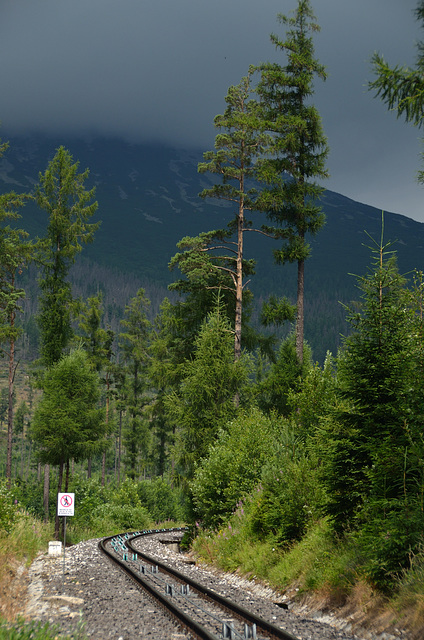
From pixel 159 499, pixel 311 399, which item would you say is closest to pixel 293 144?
pixel 311 399

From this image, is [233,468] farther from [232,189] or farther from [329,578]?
[232,189]

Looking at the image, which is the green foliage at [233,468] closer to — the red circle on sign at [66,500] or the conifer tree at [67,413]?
the red circle on sign at [66,500]

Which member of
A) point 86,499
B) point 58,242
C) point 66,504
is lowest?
point 86,499

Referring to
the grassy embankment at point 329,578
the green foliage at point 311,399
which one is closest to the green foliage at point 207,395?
the green foliage at point 311,399

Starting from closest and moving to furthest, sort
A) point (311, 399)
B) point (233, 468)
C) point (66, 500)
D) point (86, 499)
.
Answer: point (66, 500) < point (311, 399) < point (233, 468) < point (86, 499)

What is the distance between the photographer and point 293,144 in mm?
28875

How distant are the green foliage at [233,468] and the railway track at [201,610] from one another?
4.12m

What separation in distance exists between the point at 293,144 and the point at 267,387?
12.7 metres

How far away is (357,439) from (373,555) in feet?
7.08

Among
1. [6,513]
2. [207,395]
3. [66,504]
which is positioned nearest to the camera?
[66,504]

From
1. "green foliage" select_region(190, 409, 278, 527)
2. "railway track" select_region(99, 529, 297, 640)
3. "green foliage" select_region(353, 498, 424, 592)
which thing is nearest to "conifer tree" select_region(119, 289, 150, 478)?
"green foliage" select_region(190, 409, 278, 527)

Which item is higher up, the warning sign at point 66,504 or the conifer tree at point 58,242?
the conifer tree at point 58,242

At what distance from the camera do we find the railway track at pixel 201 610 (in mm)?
8086

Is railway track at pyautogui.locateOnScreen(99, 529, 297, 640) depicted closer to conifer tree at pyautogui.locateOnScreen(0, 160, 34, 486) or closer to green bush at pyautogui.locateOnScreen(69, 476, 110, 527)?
conifer tree at pyautogui.locateOnScreen(0, 160, 34, 486)
